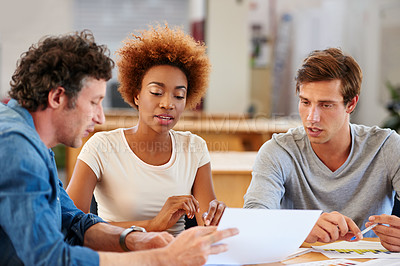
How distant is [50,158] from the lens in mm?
1077

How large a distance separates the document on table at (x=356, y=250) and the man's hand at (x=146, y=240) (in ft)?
Result: 1.54

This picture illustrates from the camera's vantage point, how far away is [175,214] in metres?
1.51

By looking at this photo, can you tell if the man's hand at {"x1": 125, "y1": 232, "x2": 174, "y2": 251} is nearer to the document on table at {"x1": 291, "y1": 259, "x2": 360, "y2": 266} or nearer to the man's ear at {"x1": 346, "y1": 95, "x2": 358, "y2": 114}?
the document on table at {"x1": 291, "y1": 259, "x2": 360, "y2": 266}

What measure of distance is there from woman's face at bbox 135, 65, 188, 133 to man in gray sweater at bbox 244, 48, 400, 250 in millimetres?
369

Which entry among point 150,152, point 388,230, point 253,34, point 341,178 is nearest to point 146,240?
point 150,152

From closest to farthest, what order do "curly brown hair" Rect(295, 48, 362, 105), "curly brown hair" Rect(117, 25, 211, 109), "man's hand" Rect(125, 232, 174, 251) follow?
1. "man's hand" Rect(125, 232, 174, 251)
2. "curly brown hair" Rect(295, 48, 362, 105)
3. "curly brown hair" Rect(117, 25, 211, 109)

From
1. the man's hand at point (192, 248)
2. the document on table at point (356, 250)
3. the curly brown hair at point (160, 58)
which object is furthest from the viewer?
the curly brown hair at point (160, 58)

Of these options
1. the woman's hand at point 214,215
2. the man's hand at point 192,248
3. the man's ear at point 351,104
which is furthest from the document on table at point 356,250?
the man's ear at point 351,104

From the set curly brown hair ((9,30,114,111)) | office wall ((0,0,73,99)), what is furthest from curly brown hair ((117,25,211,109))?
office wall ((0,0,73,99))

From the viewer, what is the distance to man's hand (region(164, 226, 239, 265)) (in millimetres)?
994

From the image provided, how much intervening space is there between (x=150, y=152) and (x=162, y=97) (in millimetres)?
221

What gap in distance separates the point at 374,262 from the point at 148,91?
3.14 feet

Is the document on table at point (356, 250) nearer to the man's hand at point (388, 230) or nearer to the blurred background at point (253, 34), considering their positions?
the man's hand at point (388, 230)

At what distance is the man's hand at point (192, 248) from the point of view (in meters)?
0.99
